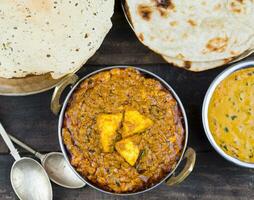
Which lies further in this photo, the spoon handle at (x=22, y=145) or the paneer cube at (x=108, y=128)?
the spoon handle at (x=22, y=145)

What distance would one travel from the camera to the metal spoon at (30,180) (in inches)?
73.7

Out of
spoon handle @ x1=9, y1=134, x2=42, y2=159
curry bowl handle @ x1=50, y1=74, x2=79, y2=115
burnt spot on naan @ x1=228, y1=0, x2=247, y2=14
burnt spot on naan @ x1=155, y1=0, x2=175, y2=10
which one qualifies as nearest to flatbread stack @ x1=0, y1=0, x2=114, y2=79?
curry bowl handle @ x1=50, y1=74, x2=79, y2=115

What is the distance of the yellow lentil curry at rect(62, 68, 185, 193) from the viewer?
169 centimetres

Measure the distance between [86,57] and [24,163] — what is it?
1.46 feet

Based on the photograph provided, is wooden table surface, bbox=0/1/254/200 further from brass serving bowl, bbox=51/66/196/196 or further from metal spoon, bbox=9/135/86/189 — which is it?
brass serving bowl, bbox=51/66/196/196

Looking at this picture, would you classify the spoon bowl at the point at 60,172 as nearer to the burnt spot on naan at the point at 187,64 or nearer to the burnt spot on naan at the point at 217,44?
the burnt spot on naan at the point at 187,64

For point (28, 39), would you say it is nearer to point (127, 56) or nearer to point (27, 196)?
point (127, 56)

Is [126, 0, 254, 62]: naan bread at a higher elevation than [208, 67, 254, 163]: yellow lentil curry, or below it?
higher

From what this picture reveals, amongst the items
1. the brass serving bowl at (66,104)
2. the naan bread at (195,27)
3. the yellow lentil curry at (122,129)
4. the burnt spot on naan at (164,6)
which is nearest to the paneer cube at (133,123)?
the yellow lentil curry at (122,129)

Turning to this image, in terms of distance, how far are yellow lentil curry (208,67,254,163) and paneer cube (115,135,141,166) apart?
278mm

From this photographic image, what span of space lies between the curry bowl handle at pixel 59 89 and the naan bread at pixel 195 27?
264 millimetres

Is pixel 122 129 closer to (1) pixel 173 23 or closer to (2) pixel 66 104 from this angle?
(2) pixel 66 104

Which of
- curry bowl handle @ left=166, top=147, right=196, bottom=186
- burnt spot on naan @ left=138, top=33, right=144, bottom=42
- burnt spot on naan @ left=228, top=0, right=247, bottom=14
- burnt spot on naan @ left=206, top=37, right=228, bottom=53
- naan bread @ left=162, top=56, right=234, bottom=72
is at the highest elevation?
burnt spot on naan @ left=228, top=0, right=247, bottom=14

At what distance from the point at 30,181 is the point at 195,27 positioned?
2.61 ft
